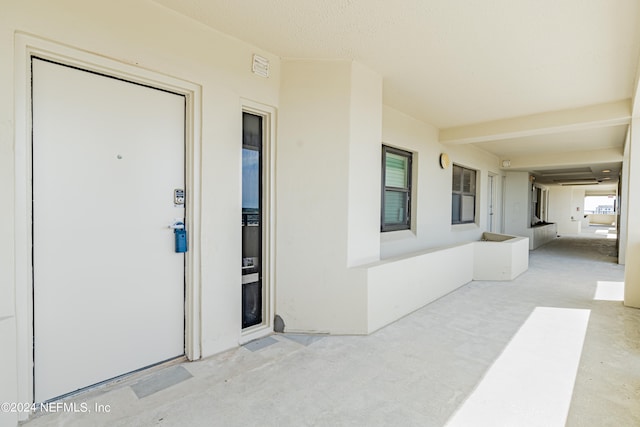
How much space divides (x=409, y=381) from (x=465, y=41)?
8.72ft

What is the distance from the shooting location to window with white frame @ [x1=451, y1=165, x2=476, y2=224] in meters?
6.14

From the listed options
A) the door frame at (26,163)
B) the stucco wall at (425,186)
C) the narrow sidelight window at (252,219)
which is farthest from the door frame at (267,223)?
the stucco wall at (425,186)

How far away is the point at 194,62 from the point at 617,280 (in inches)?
279

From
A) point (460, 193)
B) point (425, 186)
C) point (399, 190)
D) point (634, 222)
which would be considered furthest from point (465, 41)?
point (460, 193)

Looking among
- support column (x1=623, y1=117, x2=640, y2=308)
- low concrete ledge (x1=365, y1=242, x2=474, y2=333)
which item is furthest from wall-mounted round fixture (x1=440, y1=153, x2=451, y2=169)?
support column (x1=623, y1=117, x2=640, y2=308)

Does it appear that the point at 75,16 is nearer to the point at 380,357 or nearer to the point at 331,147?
the point at 331,147

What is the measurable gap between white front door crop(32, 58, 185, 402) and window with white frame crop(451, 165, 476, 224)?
17.2ft

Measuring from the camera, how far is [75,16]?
73.1 inches

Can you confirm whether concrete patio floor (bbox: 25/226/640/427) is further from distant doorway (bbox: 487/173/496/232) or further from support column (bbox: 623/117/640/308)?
distant doorway (bbox: 487/173/496/232)

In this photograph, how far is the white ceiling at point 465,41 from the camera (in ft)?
7.05

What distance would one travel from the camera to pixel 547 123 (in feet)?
14.1

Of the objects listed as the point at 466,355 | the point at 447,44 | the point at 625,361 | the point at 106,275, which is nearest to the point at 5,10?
the point at 106,275

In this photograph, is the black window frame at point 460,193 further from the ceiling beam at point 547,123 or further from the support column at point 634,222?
the support column at point 634,222

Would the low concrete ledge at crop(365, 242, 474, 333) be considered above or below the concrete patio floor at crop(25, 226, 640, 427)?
above
